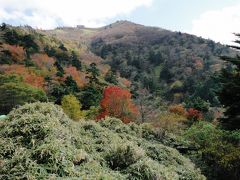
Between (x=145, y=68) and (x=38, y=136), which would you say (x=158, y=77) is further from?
(x=38, y=136)

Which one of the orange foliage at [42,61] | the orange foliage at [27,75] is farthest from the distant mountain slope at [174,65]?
the orange foliage at [27,75]

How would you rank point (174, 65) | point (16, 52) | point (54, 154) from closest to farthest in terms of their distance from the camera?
point (54, 154)
point (16, 52)
point (174, 65)

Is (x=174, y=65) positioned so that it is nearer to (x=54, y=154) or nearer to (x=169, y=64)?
(x=169, y=64)

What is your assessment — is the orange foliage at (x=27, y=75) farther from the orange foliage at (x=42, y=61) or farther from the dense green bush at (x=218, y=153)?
the dense green bush at (x=218, y=153)

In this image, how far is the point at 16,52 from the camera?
275ft

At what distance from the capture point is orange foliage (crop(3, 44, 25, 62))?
81.8 metres

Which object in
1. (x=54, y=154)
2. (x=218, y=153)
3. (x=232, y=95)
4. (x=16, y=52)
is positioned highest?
(x=54, y=154)

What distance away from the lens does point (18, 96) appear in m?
50.6

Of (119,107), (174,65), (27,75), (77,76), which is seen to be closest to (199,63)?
(174,65)

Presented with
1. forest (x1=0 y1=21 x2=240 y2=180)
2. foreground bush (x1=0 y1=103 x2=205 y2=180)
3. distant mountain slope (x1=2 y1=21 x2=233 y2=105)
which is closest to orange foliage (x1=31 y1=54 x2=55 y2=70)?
distant mountain slope (x1=2 y1=21 x2=233 y2=105)

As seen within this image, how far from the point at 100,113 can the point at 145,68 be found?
8629cm

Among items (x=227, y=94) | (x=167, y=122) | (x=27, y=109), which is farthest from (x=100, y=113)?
(x=27, y=109)

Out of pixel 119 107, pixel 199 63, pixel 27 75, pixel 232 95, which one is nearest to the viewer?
pixel 232 95

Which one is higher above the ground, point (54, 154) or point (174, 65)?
point (54, 154)
